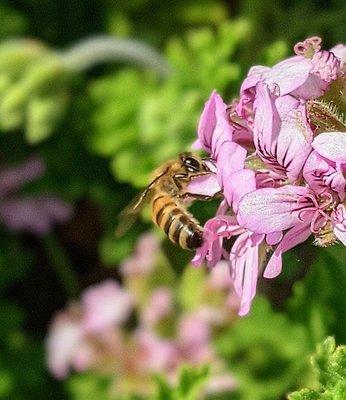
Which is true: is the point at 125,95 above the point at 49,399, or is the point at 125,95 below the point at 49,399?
above

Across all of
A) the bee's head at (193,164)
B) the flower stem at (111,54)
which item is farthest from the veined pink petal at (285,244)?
the flower stem at (111,54)

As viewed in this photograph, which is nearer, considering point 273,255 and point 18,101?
point 273,255

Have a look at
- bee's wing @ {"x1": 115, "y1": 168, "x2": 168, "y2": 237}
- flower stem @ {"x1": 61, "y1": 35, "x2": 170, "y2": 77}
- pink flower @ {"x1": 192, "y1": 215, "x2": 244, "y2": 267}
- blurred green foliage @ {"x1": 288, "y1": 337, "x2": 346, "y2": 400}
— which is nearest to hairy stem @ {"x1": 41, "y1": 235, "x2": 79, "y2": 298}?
flower stem @ {"x1": 61, "y1": 35, "x2": 170, "y2": 77}

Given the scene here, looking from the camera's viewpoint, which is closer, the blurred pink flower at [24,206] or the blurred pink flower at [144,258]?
the blurred pink flower at [144,258]

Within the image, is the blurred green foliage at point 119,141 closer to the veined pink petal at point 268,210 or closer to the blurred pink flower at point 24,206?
the blurred pink flower at point 24,206

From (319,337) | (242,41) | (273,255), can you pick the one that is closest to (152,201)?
(273,255)

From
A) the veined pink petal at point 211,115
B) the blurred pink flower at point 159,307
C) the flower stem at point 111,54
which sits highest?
the veined pink petal at point 211,115

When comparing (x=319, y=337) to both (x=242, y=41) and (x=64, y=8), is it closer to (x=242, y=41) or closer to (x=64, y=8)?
(x=242, y=41)
